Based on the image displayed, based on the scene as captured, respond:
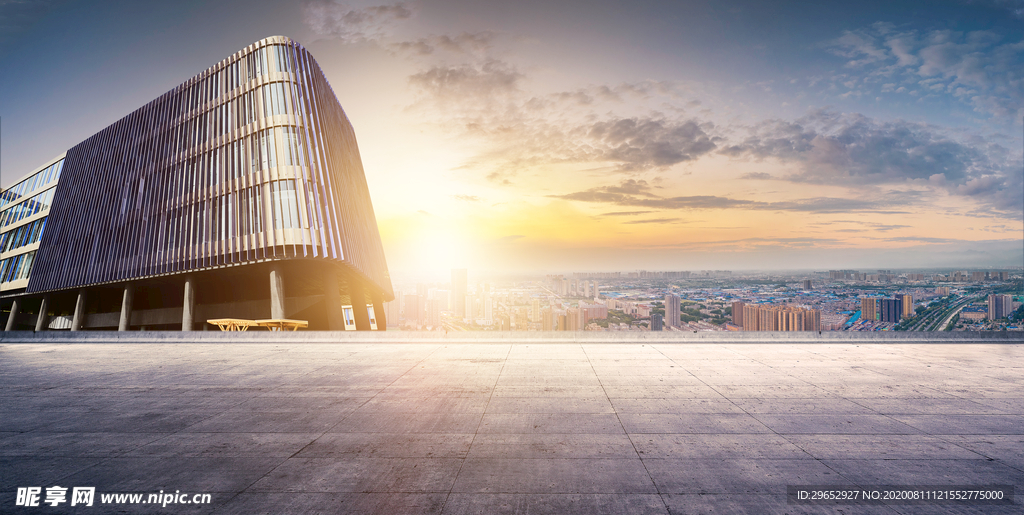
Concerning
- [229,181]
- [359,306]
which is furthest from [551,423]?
[359,306]

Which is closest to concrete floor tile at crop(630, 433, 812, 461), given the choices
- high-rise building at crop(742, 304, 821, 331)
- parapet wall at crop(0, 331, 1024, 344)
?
parapet wall at crop(0, 331, 1024, 344)

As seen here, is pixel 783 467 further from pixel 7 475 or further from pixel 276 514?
pixel 7 475

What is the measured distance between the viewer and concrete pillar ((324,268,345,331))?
33219 mm

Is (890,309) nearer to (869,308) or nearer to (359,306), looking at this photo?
(869,308)

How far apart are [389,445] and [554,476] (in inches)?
94.1

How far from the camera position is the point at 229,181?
31.2 m

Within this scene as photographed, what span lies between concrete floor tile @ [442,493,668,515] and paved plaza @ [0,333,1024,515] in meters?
0.02

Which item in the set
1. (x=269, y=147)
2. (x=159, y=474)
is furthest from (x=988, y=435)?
(x=269, y=147)

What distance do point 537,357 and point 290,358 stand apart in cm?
767

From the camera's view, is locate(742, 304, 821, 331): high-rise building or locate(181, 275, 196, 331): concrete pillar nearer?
locate(742, 304, 821, 331): high-rise building

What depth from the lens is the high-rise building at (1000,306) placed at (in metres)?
20.2

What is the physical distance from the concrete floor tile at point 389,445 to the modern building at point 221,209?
25.9 meters

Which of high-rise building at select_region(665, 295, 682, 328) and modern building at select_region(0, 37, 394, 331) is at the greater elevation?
modern building at select_region(0, 37, 394, 331)

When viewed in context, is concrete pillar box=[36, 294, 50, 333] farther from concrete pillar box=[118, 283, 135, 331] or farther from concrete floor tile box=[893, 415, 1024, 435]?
concrete floor tile box=[893, 415, 1024, 435]
